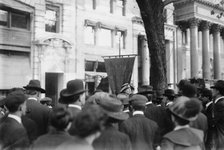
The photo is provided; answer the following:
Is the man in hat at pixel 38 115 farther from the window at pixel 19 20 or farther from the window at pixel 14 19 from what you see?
the window at pixel 19 20

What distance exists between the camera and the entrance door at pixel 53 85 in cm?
1874

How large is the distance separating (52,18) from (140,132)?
15679 millimetres

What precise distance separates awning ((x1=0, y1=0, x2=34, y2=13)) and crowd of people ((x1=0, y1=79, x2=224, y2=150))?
38.7 feet

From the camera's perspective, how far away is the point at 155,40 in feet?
30.3

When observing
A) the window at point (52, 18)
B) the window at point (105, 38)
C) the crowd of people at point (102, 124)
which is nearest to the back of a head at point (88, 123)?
the crowd of people at point (102, 124)

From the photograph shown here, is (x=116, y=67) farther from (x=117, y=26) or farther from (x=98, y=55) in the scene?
(x=117, y=26)

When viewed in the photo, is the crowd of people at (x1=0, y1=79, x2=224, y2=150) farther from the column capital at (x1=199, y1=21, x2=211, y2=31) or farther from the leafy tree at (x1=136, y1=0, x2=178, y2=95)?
the column capital at (x1=199, y1=21, x2=211, y2=31)

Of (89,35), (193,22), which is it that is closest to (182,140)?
(89,35)

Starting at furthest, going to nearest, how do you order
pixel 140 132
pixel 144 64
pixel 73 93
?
pixel 144 64 → pixel 73 93 → pixel 140 132

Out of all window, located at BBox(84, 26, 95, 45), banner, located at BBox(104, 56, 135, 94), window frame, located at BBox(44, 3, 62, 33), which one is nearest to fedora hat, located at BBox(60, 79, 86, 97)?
banner, located at BBox(104, 56, 135, 94)

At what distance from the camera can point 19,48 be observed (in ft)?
54.7

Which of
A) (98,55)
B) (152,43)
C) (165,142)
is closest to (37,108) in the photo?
(165,142)

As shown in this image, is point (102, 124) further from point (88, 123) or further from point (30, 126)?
point (30, 126)

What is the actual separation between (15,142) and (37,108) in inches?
57.3
